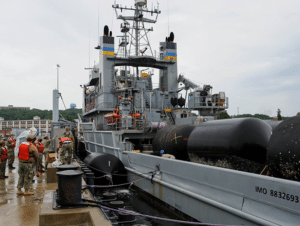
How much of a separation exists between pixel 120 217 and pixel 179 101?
485 inches

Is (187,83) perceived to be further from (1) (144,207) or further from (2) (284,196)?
(2) (284,196)

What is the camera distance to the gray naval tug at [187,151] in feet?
14.3

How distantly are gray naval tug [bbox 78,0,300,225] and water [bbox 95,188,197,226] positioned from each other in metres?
0.25

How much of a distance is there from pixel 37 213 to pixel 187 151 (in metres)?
4.69

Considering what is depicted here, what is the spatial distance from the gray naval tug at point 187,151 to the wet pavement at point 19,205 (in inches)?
123

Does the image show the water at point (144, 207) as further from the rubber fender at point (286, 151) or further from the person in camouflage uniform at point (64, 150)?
the rubber fender at point (286, 151)

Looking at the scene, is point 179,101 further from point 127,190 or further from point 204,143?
point 204,143

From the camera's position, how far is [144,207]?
793 cm

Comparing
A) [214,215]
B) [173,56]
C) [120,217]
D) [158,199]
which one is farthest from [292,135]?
[173,56]

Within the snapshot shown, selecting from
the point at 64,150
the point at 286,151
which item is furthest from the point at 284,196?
the point at 64,150

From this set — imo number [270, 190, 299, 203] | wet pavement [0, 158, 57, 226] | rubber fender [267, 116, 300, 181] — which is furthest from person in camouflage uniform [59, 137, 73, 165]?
imo number [270, 190, 299, 203]

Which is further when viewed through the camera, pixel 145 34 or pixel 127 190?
pixel 145 34

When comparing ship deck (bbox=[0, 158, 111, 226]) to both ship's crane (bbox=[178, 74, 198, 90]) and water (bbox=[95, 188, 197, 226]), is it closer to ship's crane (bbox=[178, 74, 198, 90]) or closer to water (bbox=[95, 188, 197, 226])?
water (bbox=[95, 188, 197, 226])

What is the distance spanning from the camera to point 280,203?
3941 millimetres
